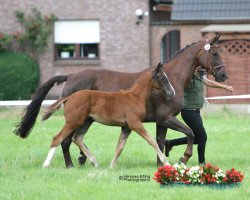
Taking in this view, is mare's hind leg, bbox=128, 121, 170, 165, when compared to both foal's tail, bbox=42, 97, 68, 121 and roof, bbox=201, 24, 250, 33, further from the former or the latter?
roof, bbox=201, 24, 250, 33

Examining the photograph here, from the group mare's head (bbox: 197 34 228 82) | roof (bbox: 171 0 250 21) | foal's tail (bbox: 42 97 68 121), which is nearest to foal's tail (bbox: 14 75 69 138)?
foal's tail (bbox: 42 97 68 121)

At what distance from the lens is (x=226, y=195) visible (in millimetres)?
10695

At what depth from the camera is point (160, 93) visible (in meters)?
13.9

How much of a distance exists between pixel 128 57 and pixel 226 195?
22411 millimetres

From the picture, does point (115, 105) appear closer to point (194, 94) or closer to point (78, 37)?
point (194, 94)

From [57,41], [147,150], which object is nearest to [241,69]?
[57,41]

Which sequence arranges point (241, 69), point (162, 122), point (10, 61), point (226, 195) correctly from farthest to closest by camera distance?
point (10, 61) → point (241, 69) → point (162, 122) → point (226, 195)

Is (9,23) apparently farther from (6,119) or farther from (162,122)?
(162,122)

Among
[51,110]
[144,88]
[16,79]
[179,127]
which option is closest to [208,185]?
[179,127]

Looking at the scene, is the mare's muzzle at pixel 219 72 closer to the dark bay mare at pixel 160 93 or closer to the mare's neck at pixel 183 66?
the dark bay mare at pixel 160 93

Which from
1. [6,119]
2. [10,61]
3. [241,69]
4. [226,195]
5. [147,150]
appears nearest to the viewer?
[226,195]

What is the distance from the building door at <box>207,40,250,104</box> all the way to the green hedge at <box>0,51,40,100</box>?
22.1 ft

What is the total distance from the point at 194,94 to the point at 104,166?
1.87 metres

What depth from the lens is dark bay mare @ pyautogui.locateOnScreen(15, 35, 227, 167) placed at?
13.8 m
